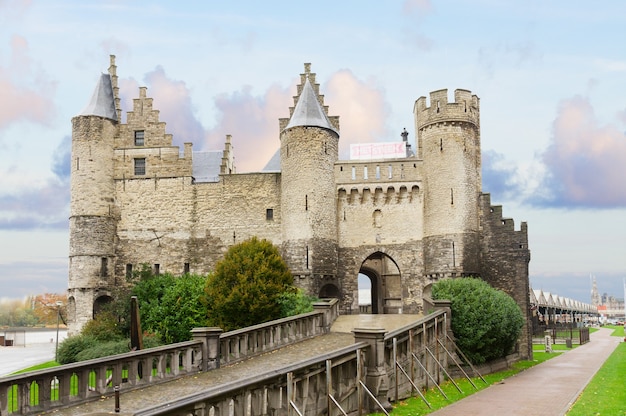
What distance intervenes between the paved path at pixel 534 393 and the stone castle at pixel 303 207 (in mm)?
7585

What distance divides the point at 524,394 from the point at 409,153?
3031 centimetres

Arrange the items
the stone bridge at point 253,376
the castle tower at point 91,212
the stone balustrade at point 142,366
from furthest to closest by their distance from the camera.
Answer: the castle tower at point 91,212, the stone balustrade at point 142,366, the stone bridge at point 253,376

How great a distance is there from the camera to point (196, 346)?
18.0 m

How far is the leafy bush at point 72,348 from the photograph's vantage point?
3200 cm

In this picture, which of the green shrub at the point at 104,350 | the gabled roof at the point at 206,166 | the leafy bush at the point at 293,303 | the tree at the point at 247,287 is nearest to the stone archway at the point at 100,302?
the green shrub at the point at 104,350

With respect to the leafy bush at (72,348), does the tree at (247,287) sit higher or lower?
higher

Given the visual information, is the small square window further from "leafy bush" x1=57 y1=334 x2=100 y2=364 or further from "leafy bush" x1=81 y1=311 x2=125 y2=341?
"leafy bush" x1=57 y1=334 x2=100 y2=364

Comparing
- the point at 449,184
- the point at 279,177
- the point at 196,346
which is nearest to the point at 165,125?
the point at 279,177

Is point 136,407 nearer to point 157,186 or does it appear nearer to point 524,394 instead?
point 524,394

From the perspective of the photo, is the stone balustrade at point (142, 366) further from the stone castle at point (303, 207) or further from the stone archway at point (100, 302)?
the stone archway at point (100, 302)

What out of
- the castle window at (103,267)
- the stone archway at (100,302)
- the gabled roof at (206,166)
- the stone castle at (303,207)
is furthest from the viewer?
the gabled roof at (206,166)

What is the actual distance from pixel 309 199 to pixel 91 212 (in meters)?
13.5

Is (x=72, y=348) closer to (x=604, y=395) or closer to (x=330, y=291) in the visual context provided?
(x=330, y=291)

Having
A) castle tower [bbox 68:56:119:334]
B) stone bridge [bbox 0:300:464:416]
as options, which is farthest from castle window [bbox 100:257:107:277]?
stone bridge [bbox 0:300:464:416]
